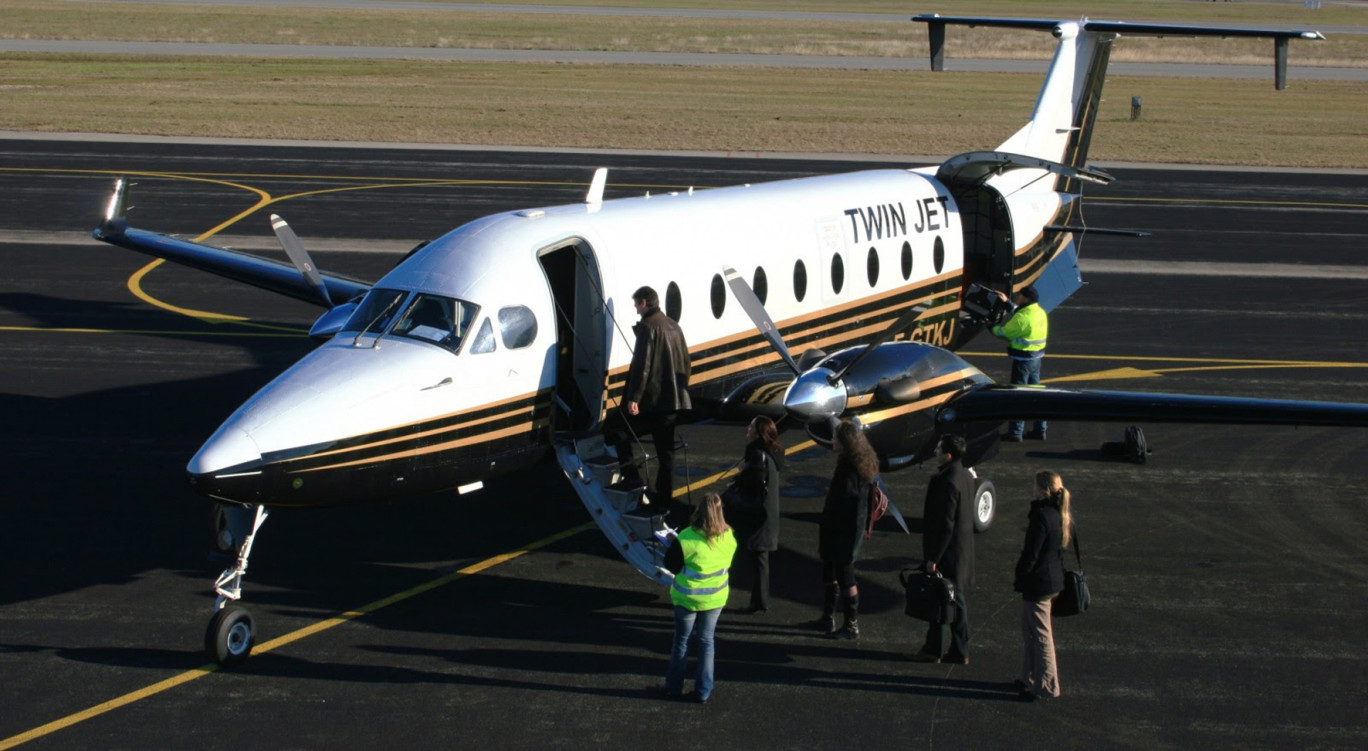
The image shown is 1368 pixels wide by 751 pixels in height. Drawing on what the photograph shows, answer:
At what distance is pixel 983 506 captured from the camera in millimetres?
15953

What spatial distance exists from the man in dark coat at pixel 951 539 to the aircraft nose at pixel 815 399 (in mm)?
1676

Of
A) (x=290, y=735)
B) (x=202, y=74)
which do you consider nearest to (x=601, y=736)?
(x=290, y=735)

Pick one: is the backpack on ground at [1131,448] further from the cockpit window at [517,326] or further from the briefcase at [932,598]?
the cockpit window at [517,326]

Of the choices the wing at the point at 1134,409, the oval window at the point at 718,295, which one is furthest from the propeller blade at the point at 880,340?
the oval window at the point at 718,295

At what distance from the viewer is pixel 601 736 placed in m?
11.2

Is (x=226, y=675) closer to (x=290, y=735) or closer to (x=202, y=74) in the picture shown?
(x=290, y=735)

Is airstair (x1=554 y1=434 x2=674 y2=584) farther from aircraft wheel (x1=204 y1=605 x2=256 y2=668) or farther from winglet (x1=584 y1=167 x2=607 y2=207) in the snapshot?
aircraft wheel (x1=204 y1=605 x2=256 y2=668)

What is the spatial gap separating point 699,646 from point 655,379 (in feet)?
12.0

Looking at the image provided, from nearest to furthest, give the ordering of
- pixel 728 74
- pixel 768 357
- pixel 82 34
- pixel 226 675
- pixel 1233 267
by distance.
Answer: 1. pixel 226 675
2. pixel 768 357
3. pixel 1233 267
4. pixel 728 74
5. pixel 82 34

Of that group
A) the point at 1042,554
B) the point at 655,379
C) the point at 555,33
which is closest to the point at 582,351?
the point at 655,379

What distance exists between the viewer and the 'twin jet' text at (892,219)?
728 inches

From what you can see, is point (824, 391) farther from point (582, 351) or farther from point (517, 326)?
point (517, 326)

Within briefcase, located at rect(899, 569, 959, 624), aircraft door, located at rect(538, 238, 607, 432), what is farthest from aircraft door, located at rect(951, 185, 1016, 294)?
briefcase, located at rect(899, 569, 959, 624)

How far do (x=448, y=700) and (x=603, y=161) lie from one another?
113 ft
